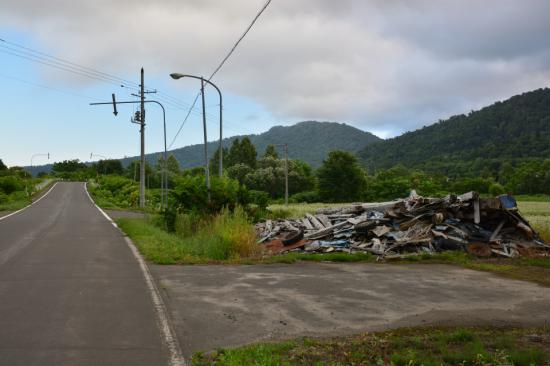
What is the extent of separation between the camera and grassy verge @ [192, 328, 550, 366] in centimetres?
519

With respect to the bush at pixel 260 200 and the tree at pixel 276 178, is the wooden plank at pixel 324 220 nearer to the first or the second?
the bush at pixel 260 200

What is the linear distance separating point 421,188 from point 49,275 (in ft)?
249

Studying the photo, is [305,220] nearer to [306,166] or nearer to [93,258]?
[93,258]

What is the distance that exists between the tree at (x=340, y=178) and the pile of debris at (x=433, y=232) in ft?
246

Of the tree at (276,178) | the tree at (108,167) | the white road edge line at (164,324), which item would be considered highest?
the tree at (108,167)

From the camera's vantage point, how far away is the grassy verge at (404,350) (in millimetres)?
5188

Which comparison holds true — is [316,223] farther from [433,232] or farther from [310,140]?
[310,140]

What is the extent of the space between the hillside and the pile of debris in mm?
96480

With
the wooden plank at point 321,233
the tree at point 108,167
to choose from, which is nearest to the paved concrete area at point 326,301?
the wooden plank at point 321,233

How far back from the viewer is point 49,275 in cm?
1043

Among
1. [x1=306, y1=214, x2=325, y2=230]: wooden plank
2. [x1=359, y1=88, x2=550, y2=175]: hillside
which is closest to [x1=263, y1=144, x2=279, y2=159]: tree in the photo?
[x1=359, y1=88, x2=550, y2=175]: hillside

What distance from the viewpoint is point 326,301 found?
27.8 ft

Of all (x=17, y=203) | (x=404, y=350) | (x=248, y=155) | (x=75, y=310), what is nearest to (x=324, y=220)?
(x=75, y=310)

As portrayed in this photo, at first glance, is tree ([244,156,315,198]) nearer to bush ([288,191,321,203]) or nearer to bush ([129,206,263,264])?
bush ([288,191,321,203])
